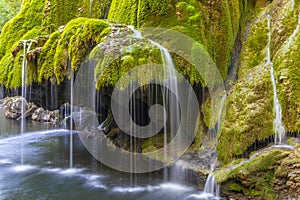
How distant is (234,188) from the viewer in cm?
527

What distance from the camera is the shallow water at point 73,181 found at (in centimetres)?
586

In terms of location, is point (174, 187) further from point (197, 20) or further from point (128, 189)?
point (197, 20)

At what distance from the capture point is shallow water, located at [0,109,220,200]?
19.2ft

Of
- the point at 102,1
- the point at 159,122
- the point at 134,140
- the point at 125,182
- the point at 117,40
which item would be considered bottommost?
the point at 125,182

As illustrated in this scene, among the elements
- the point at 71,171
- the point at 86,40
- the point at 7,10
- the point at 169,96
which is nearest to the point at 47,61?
the point at 86,40

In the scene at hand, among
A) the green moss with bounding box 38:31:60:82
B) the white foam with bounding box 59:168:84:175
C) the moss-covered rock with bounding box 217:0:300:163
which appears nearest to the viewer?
the moss-covered rock with bounding box 217:0:300:163

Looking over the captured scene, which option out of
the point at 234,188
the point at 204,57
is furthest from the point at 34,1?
the point at 234,188

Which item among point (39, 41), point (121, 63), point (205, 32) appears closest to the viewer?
point (121, 63)

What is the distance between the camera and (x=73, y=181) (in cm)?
670

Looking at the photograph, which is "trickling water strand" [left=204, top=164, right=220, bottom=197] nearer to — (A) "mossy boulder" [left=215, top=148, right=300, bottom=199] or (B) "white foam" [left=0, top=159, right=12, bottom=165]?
(A) "mossy boulder" [left=215, top=148, right=300, bottom=199]

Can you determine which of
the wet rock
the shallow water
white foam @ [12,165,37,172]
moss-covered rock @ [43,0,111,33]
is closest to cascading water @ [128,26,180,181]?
the shallow water

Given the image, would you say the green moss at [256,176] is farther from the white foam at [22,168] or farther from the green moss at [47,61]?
the white foam at [22,168]

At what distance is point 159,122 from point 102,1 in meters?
5.72

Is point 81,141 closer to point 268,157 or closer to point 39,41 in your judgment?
point 39,41
